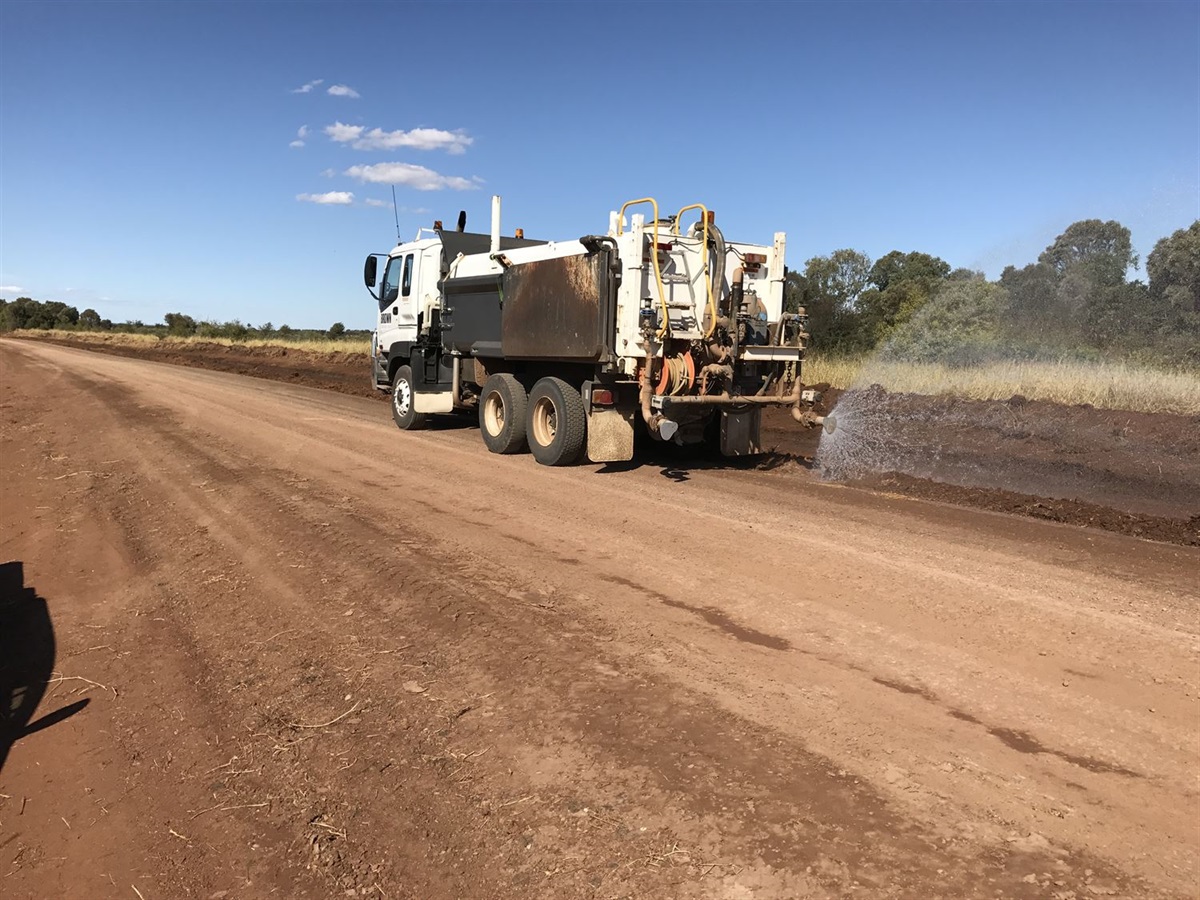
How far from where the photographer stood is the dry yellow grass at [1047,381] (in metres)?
15.0

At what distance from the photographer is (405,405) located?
14.2 metres

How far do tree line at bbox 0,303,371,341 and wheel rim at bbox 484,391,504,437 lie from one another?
4663 cm

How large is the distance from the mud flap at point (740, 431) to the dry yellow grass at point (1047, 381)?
8321 mm

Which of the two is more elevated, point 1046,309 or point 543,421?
point 1046,309

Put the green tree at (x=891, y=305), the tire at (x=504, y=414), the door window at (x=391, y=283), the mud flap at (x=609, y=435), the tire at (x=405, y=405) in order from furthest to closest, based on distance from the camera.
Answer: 1. the green tree at (x=891, y=305)
2. the door window at (x=391, y=283)
3. the tire at (x=405, y=405)
4. the tire at (x=504, y=414)
5. the mud flap at (x=609, y=435)

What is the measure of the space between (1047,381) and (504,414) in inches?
455

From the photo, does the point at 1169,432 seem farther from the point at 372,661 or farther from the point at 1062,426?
the point at 372,661

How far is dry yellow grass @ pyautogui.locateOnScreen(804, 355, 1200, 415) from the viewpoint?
15.0 m

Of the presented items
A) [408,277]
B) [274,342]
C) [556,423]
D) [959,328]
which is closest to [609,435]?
[556,423]

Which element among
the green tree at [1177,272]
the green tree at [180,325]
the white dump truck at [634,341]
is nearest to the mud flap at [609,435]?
the white dump truck at [634,341]

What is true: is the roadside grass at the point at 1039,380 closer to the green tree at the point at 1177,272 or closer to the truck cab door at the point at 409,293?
the green tree at the point at 1177,272

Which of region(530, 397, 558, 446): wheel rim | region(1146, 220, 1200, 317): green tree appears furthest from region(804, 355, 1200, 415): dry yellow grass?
region(530, 397, 558, 446): wheel rim

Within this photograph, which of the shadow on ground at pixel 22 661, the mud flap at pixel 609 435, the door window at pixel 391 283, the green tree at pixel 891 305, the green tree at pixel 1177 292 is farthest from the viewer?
the green tree at pixel 891 305

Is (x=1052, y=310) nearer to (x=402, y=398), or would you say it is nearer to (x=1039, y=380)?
(x=1039, y=380)
